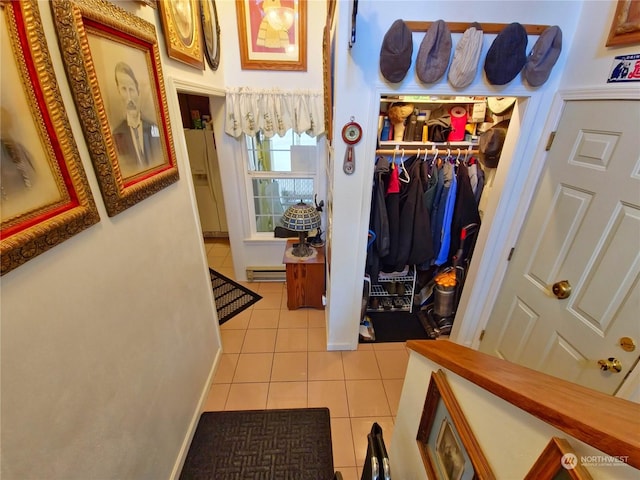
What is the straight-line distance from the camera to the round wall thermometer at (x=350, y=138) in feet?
5.04

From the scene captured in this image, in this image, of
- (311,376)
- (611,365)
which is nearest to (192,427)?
(311,376)

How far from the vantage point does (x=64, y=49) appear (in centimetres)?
78

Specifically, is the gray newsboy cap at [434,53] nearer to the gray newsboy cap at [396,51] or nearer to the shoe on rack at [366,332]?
the gray newsboy cap at [396,51]

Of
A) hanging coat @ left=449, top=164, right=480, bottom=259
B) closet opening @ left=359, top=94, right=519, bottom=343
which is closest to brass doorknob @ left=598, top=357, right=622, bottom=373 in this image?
closet opening @ left=359, top=94, right=519, bottom=343

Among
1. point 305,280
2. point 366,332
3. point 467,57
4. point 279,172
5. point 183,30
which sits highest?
point 183,30

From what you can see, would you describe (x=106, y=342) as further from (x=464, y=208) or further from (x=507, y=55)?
(x=464, y=208)

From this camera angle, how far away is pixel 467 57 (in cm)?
136

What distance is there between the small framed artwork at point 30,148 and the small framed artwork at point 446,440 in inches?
44.8

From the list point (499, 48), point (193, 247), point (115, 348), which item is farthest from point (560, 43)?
point (115, 348)

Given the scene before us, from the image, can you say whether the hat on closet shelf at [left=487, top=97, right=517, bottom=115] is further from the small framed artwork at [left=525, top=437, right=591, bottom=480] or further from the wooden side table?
the small framed artwork at [left=525, top=437, right=591, bottom=480]

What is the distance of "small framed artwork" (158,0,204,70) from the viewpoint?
134cm

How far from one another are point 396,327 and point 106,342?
2221 millimetres

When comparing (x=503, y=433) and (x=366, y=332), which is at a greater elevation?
(x=503, y=433)

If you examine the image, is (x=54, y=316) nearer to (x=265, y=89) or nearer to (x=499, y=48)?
(x=499, y=48)
